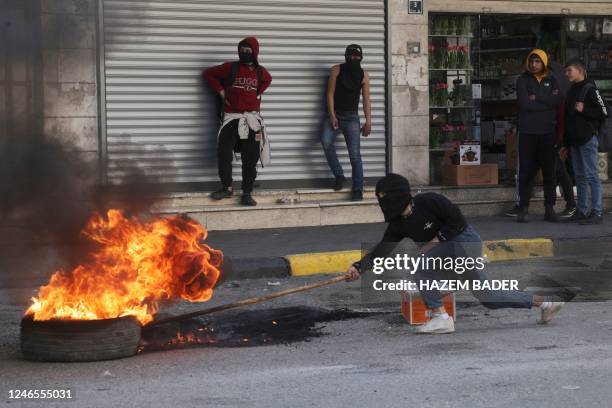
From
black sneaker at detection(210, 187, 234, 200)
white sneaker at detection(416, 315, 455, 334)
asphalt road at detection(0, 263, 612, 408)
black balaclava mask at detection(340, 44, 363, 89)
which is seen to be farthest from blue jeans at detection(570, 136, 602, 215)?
white sneaker at detection(416, 315, 455, 334)

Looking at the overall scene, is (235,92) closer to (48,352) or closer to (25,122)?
(25,122)

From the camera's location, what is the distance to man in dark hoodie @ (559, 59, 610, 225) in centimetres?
1232

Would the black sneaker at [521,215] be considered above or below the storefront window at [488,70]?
below

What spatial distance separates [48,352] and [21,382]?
1.54ft

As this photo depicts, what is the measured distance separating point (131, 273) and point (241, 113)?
5915 millimetres

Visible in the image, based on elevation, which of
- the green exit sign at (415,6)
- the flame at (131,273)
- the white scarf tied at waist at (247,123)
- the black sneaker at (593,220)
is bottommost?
the black sneaker at (593,220)

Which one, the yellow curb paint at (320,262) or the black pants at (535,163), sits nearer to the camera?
the yellow curb paint at (320,262)

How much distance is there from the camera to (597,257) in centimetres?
1109

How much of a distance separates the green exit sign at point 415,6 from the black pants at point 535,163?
217cm

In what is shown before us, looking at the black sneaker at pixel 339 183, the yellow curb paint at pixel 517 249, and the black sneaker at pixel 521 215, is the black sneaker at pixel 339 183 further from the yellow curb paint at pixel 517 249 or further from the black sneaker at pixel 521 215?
the yellow curb paint at pixel 517 249

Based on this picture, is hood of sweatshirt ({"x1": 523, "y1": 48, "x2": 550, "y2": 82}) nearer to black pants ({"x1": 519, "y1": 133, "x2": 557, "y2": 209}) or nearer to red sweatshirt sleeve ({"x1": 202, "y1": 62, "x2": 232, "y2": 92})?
black pants ({"x1": 519, "y1": 133, "x2": 557, "y2": 209})

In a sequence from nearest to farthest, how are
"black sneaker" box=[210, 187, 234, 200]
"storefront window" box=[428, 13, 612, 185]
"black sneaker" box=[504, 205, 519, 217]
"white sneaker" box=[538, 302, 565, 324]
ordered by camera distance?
"white sneaker" box=[538, 302, 565, 324] < "black sneaker" box=[210, 187, 234, 200] < "black sneaker" box=[504, 205, 519, 217] < "storefront window" box=[428, 13, 612, 185]

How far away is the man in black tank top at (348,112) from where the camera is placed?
513 inches

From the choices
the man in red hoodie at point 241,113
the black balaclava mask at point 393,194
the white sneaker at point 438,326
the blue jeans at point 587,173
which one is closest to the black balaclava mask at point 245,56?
the man in red hoodie at point 241,113
